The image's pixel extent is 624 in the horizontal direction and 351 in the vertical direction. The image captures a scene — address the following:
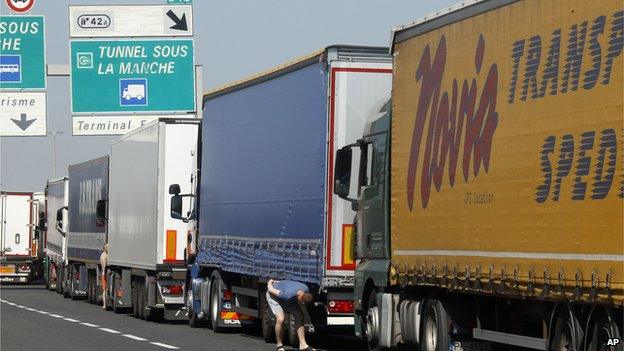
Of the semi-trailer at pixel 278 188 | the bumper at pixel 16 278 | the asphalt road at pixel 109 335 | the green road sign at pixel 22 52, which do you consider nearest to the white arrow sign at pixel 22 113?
the green road sign at pixel 22 52

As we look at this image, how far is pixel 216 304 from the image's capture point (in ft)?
93.3

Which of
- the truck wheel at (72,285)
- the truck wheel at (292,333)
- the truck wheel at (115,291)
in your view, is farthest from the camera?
the truck wheel at (72,285)

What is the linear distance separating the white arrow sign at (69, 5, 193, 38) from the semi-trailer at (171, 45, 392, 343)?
10597 mm

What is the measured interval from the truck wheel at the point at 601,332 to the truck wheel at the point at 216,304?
14.6m

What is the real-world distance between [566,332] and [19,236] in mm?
50000

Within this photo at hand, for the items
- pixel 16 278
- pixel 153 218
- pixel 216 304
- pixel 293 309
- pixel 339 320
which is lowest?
pixel 16 278

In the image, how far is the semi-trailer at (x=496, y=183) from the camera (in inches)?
532

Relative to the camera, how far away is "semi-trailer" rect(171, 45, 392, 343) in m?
21.5

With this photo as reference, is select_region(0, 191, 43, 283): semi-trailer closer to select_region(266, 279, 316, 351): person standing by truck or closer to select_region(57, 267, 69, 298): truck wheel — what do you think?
select_region(57, 267, 69, 298): truck wheel

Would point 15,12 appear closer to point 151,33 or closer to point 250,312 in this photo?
point 151,33

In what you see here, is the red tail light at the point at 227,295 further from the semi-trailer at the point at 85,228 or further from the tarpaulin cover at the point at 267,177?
the semi-trailer at the point at 85,228

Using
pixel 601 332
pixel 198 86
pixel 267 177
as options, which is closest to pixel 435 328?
pixel 601 332

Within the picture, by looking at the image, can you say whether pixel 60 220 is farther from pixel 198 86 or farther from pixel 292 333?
pixel 292 333

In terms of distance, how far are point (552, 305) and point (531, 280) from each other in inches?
12.2
